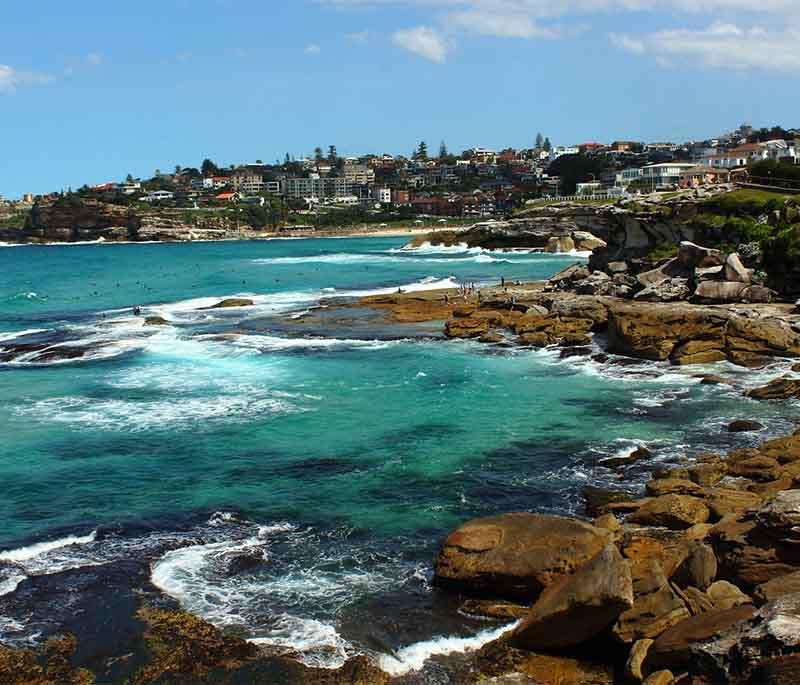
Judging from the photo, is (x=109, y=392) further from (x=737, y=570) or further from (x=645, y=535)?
(x=737, y=570)

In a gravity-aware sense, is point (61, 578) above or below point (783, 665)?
below

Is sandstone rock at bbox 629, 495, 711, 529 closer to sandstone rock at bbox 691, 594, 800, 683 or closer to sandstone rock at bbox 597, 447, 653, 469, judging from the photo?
sandstone rock at bbox 597, 447, 653, 469

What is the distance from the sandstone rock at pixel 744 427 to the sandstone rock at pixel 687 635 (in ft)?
44.8

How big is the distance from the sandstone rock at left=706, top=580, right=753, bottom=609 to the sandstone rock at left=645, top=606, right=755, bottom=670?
85cm

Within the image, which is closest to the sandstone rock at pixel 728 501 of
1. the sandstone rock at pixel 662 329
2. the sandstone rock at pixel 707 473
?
the sandstone rock at pixel 707 473

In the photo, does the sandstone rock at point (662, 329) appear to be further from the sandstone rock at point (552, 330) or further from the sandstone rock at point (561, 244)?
the sandstone rock at point (561, 244)

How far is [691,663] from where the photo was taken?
11039mm

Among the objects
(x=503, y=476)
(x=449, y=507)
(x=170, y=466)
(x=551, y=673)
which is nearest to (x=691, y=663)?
(x=551, y=673)

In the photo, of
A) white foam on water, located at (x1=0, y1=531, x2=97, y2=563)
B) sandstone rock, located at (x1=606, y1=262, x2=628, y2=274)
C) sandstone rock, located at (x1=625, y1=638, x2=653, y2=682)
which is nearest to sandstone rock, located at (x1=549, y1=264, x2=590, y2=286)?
sandstone rock, located at (x1=606, y1=262, x2=628, y2=274)

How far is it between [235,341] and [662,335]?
70.4ft

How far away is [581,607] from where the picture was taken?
13.1 metres

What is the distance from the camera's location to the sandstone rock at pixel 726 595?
13.2 m

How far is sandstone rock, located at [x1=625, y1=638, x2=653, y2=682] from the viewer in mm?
12095

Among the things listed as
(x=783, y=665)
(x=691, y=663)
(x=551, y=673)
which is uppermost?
(x=783, y=665)
